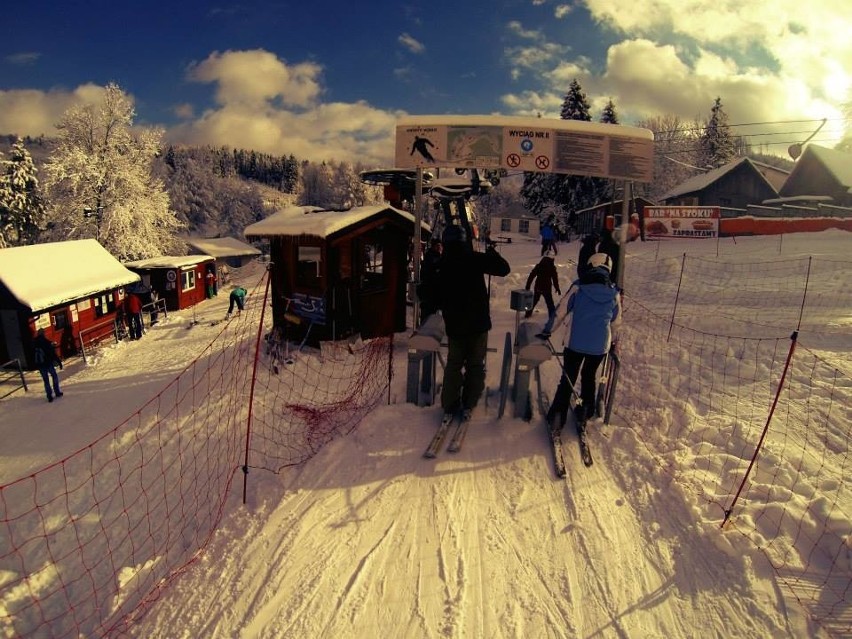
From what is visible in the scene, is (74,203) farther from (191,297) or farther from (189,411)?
Result: (189,411)

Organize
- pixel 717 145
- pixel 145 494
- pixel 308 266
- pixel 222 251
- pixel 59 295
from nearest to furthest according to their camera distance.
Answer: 1. pixel 145 494
2. pixel 308 266
3. pixel 59 295
4. pixel 222 251
5. pixel 717 145

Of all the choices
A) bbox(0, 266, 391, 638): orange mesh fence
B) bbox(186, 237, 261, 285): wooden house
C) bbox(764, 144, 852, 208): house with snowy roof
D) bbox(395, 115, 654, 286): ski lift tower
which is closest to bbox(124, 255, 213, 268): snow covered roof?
bbox(186, 237, 261, 285): wooden house

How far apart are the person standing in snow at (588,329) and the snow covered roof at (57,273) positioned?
16078mm

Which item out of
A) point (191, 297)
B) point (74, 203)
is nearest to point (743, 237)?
point (191, 297)

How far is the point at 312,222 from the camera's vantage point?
9.59m

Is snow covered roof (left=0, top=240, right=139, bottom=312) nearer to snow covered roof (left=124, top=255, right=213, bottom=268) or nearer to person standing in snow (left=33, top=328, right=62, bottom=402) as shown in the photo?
snow covered roof (left=124, top=255, right=213, bottom=268)

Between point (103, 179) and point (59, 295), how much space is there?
15.8 m

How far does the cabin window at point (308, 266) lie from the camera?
33.4ft

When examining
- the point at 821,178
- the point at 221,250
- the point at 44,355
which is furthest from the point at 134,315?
the point at 821,178

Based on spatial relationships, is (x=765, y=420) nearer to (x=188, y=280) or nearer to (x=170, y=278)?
(x=170, y=278)

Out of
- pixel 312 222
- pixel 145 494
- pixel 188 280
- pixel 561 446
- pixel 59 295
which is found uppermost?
pixel 312 222

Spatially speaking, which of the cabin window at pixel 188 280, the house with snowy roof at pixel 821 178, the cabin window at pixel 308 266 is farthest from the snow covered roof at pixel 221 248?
the house with snowy roof at pixel 821 178

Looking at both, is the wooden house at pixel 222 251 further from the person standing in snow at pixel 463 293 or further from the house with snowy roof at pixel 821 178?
the house with snowy roof at pixel 821 178

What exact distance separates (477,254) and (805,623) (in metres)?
3.60
